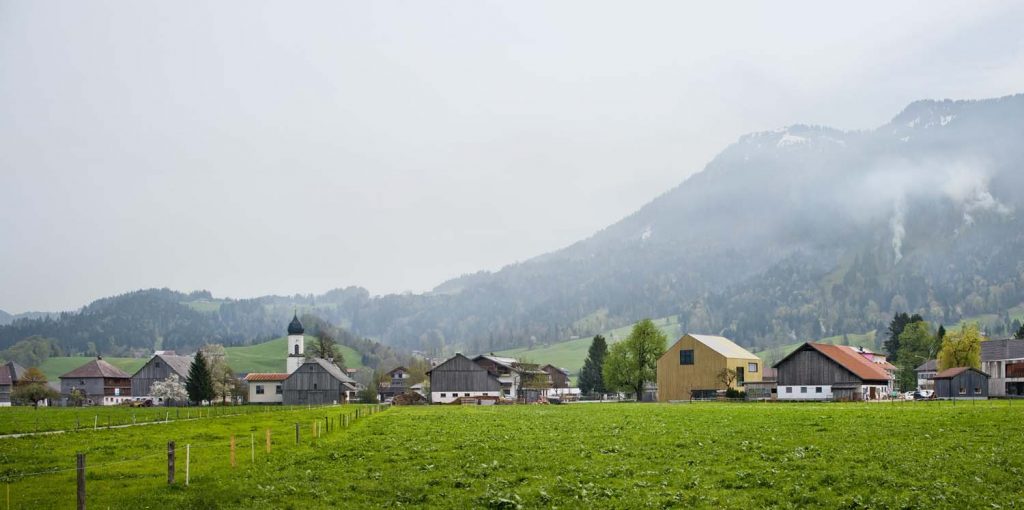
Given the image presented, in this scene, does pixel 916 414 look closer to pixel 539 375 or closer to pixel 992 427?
pixel 992 427

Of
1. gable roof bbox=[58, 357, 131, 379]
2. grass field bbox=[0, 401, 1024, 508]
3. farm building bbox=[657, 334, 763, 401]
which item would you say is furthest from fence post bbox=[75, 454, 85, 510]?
gable roof bbox=[58, 357, 131, 379]

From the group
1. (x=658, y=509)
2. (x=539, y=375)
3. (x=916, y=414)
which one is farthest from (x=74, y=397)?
(x=658, y=509)

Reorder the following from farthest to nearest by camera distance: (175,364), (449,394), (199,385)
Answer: (175,364) < (449,394) < (199,385)

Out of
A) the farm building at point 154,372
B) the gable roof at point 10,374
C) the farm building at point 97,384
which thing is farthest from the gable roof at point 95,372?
the gable roof at point 10,374

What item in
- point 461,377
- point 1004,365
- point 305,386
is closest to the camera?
point 1004,365

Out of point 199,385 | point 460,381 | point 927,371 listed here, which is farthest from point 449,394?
point 927,371

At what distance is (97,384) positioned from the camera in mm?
175125

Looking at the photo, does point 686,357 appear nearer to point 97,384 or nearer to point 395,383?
point 395,383

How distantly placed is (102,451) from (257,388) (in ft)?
388

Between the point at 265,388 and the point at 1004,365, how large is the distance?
11310cm

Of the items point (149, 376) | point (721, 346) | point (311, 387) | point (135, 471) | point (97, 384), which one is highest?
point (721, 346)

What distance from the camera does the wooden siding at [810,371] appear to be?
114m

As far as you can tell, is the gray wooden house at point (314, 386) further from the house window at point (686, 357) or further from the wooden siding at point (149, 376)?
the house window at point (686, 357)

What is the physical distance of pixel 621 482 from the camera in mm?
27859
